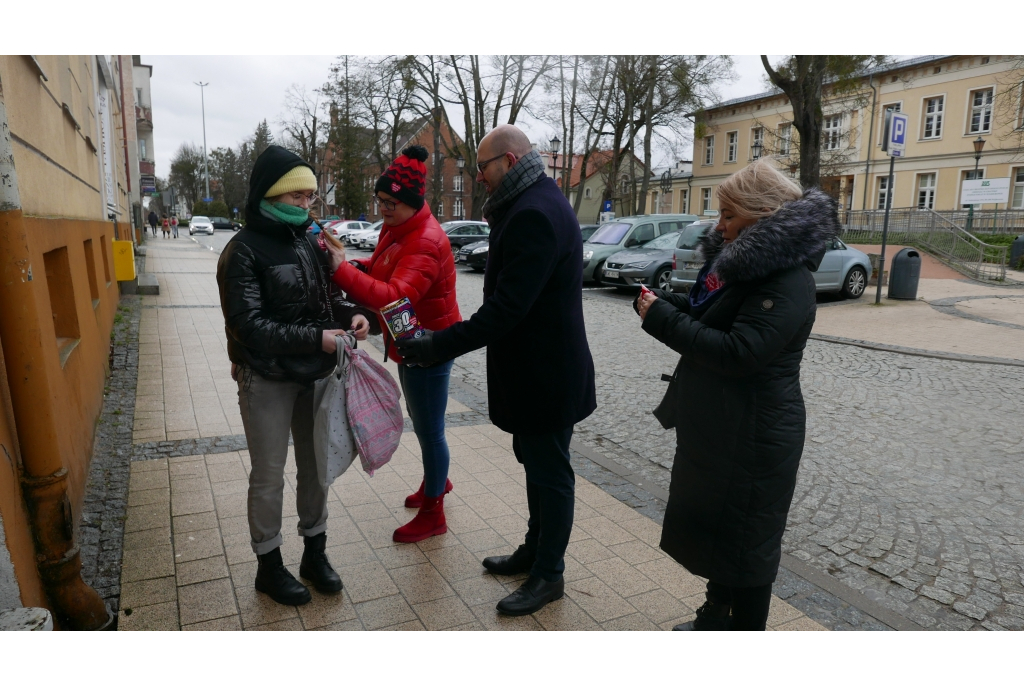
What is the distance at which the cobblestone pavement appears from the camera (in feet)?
11.3

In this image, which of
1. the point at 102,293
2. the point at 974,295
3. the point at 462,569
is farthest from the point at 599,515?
the point at 974,295

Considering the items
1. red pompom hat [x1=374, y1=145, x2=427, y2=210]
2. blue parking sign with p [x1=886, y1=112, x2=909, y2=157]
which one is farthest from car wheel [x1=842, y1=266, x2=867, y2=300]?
red pompom hat [x1=374, y1=145, x2=427, y2=210]

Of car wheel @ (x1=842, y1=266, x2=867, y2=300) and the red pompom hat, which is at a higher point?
the red pompom hat

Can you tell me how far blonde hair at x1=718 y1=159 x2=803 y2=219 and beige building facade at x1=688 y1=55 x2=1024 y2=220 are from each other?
29682 mm

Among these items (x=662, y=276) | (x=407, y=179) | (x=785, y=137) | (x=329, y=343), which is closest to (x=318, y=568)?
(x=329, y=343)

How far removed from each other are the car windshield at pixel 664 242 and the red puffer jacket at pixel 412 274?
13.1m

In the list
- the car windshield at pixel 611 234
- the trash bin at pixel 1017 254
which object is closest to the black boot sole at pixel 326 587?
the car windshield at pixel 611 234

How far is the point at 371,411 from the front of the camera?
A: 3113mm

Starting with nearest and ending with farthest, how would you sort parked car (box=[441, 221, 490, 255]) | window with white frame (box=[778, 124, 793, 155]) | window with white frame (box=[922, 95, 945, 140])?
window with white frame (box=[778, 124, 793, 155]) < parked car (box=[441, 221, 490, 255]) < window with white frame (box=[922, 95, 945, 140])

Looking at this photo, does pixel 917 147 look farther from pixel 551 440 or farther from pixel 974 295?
pixel 551 440

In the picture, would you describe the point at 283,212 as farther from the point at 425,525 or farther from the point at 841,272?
the point at 841,272

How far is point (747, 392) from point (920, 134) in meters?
43.1

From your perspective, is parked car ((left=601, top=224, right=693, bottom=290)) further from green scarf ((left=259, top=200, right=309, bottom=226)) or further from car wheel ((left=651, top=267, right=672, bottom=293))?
green scarf ((left=259, top=200, right=309, bottom=226))

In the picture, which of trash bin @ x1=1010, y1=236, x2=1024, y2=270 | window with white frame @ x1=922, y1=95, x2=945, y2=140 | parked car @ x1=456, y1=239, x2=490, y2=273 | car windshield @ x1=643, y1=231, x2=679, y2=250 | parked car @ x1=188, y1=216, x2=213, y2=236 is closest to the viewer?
car windshield @ x1=643, y1=231, x2=679, y2=250
